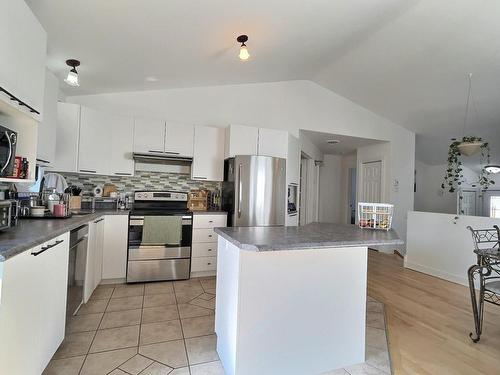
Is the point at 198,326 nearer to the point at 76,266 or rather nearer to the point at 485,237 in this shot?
the point at 76,266

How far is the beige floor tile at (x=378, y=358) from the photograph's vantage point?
1.77 m

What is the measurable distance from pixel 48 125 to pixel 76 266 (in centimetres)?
134

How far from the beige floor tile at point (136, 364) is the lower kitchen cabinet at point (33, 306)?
0.45 metres

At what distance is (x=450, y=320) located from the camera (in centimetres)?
251

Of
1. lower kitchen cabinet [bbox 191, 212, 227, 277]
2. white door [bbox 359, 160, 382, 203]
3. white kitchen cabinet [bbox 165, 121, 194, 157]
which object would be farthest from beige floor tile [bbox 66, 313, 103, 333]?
white door [bbox 359, 160, 382, 203]

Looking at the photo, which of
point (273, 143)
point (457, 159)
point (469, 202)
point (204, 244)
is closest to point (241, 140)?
point (273, 143)

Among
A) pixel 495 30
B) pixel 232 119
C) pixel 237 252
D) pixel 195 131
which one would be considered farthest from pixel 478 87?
pixel 237 252

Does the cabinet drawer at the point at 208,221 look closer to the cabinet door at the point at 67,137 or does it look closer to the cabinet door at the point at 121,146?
the cabinet door at the point at 121,146

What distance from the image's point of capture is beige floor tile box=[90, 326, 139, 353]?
1935 millimetres

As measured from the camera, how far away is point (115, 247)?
315 centimetres

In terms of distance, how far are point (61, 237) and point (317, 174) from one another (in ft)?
18.5

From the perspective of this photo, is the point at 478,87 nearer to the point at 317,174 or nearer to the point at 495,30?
the point at 495,30

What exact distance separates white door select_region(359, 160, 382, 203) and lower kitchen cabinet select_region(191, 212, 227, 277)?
3.58 m

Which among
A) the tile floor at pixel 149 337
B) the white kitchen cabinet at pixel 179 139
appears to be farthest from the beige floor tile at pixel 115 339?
the white kitchen cabinet at pixel 179 139
